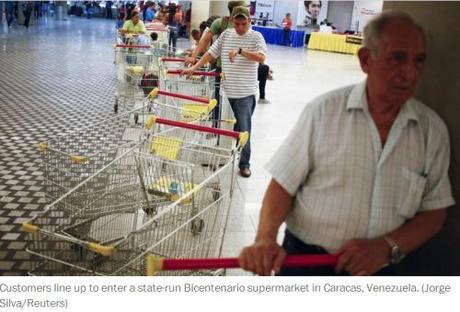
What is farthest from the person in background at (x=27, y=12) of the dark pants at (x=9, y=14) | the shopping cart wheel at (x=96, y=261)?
the shopping cart wheel at (x=96, y=261)

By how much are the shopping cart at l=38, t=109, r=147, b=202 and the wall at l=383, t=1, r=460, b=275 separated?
219 centimetres

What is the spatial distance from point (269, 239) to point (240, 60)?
10.9 ft

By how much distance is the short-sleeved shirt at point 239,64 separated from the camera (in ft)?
15.4

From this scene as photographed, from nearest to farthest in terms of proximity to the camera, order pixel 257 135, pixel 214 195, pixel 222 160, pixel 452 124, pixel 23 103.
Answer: pixel 452 124
pixel 214 195
pixel 222 160
pixel 257 135
pixel 23 103

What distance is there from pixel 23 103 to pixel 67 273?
20.4 ft

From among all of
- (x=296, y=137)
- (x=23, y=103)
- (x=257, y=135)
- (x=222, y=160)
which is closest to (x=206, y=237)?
(x=222, y=160)

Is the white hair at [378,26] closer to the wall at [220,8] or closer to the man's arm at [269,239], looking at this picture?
the man's arm at [269,239]

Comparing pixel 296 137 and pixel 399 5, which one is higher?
pixel 399 5

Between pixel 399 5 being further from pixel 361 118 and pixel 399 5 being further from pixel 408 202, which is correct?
pixel 408 202

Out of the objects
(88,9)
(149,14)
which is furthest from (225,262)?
(88,9)

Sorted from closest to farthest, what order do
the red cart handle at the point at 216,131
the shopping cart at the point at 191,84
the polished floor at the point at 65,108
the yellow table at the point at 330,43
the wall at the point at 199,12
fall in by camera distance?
the red cart handle at the point at 216,131 < the polished floor at the point at 65,108 < the shopping cart at the point at 191,84 < the wall at the point at 199,12 < the yellow table at the point at 330,43

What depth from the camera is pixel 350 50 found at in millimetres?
22453

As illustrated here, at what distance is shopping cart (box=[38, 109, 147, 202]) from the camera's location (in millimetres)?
3367

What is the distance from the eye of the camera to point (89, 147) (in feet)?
19.4
